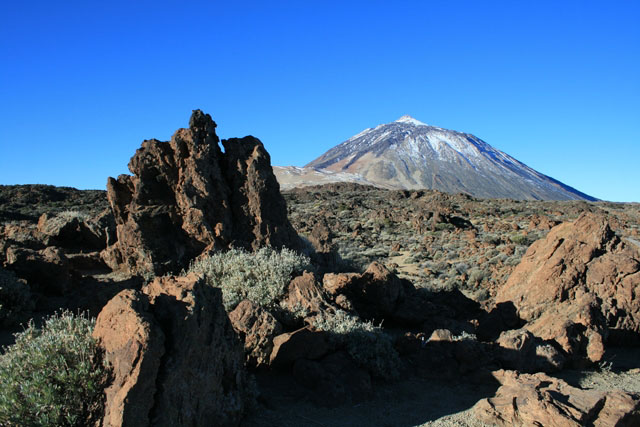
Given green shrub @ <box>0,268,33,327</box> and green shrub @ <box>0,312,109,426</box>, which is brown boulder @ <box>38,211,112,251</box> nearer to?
green shrub @ <box>0,268,33,327</box>

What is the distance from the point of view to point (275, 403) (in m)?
4.89

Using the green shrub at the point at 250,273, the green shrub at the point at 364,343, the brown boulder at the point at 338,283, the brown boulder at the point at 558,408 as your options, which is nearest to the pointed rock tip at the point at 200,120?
the green shrub at the point at 250,273

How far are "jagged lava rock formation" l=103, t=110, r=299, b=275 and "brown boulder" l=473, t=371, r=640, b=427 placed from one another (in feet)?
17.0

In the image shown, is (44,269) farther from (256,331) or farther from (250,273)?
(256,331)

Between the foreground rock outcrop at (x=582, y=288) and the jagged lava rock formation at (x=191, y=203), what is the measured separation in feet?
14.7

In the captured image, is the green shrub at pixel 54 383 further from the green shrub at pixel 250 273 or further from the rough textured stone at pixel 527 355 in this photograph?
the rough textured stone at pixel 527 355

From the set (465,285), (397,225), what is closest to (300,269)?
(465,285)

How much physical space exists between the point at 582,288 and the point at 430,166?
442 feet

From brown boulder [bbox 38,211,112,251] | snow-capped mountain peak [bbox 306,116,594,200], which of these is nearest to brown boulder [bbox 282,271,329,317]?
brown boulder [bbox 38,211,112,251]

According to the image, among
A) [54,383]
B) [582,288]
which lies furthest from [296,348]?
[582,288]

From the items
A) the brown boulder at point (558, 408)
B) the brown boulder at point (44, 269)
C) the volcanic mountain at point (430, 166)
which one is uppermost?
the volcanic mountain at point (430, 166)

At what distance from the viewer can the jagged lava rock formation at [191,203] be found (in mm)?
8633

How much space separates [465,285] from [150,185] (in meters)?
8.14

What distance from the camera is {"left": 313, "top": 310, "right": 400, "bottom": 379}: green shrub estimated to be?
5.71 meters
